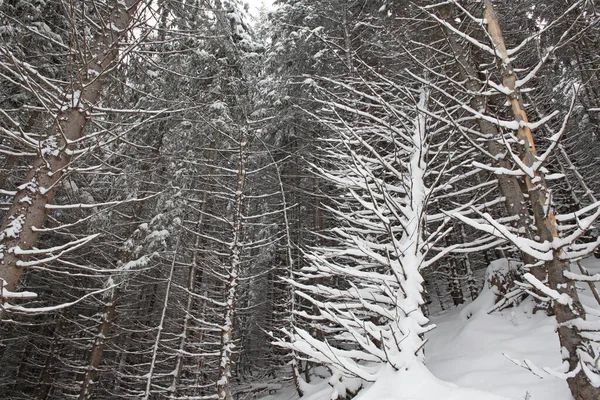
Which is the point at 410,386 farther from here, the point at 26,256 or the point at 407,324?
the point at 26,256

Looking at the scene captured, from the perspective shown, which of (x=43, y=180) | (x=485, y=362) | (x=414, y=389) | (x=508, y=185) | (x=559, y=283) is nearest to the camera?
(x=414, y=389)

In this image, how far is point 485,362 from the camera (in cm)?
412

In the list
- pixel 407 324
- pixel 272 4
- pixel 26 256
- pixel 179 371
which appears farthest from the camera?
pixel 272 4

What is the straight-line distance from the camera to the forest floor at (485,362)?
7.98 feet

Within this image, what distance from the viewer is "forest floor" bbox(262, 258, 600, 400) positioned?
7.98 feet

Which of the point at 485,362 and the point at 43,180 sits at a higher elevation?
the point at 43,180

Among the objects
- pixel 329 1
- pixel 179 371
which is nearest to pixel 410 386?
pixel 179 371

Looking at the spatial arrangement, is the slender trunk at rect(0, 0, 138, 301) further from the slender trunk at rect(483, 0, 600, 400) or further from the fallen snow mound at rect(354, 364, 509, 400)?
the slender trunk at rect(483, 0, 600, 400)

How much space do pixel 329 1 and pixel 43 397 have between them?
18375mm

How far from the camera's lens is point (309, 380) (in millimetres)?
11344

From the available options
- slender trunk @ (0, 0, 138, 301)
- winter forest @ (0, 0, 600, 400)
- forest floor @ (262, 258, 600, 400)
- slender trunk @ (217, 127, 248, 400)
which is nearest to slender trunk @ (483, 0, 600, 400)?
winter forest @ (0, 0, 600, 400)

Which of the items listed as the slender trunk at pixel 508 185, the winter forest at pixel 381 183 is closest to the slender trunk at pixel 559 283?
the winter forest at pixel 381 183

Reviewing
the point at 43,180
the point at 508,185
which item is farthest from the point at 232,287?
the point at 508,185

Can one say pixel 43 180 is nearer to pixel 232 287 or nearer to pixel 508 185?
pixel 232 287
